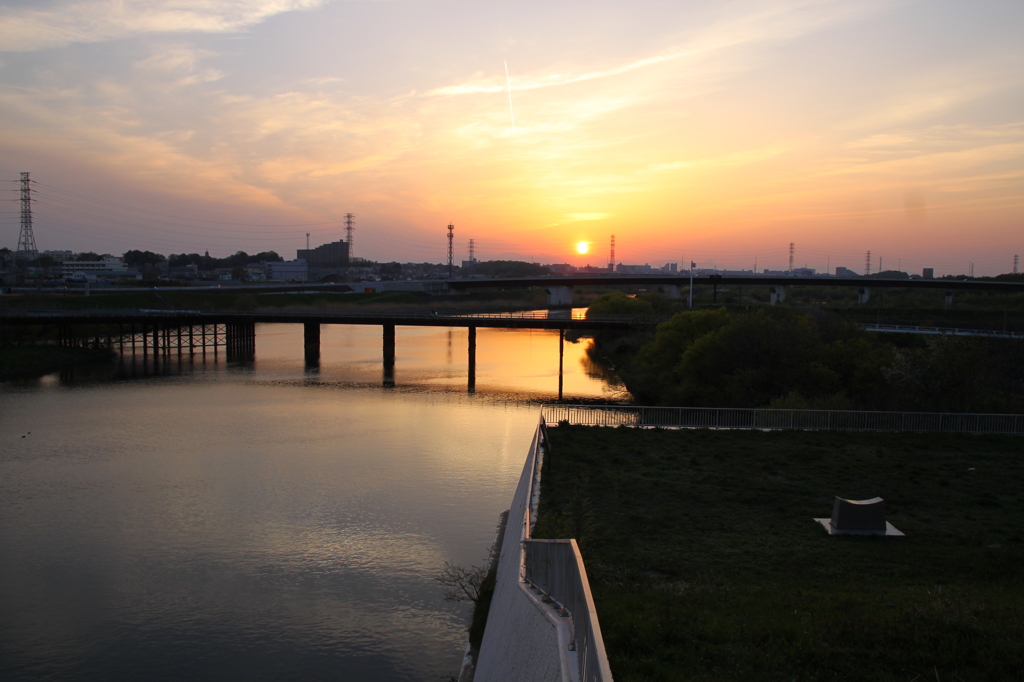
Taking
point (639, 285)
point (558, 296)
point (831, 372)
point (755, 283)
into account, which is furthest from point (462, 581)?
point (639, 285)

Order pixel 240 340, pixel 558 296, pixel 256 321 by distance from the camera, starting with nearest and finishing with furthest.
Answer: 1. pixel 256 321
2. pixel 240 340
3. pixel 558 296

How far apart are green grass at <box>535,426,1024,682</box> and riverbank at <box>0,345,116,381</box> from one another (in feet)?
138

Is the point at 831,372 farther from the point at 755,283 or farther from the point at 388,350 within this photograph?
the point at 755,283

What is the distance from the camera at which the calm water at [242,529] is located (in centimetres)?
1346

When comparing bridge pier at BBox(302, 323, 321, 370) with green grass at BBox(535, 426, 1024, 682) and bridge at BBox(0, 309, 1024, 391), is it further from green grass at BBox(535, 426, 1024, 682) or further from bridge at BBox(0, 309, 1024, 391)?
green grass at BBox(535, 426, 1024, 682)

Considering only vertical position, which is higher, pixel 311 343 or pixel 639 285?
pixel 639 285

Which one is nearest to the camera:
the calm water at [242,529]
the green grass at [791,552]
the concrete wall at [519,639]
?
the concrete wall at [519,639]

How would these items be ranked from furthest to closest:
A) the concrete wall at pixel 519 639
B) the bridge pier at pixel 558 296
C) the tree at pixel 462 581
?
the bridge pier at pixel 558 296
the tree at pixel 462 581
the concrete wall at pixel 519 639

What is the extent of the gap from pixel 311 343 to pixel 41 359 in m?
19.5

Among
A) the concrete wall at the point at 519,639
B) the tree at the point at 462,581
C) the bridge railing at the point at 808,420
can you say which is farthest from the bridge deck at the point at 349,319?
the concrete wall at the point at 519,639

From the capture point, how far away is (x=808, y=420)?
23438mm

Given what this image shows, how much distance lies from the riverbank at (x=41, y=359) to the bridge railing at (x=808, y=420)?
4135 cm

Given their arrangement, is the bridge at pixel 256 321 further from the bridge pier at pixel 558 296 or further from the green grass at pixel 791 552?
the bridge pier at pixel 558 296

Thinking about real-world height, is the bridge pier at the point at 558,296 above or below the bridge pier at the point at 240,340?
above
